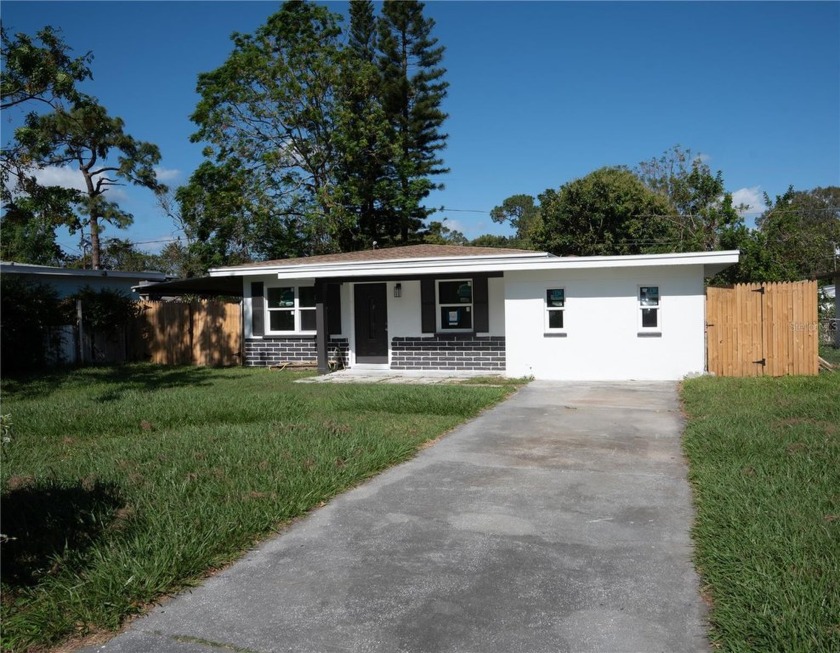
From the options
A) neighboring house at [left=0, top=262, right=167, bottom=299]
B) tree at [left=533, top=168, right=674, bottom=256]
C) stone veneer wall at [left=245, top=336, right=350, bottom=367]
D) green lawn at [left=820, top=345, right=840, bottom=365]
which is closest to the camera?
green lawn at [left=820, top=345, right=840, bottom=365]

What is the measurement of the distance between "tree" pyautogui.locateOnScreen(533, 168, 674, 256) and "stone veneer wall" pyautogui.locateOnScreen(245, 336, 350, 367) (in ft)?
60.2

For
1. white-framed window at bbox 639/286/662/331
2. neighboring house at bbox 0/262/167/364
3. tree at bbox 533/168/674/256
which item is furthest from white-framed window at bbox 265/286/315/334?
tree at bbox 533/168/674/256

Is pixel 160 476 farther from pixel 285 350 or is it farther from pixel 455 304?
pixel 285 350

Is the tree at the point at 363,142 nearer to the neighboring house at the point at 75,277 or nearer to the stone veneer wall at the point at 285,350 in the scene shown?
the neighboring house at the point at 75,277

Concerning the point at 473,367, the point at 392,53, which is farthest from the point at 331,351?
the point at 392,53

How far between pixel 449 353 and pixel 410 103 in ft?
62.8

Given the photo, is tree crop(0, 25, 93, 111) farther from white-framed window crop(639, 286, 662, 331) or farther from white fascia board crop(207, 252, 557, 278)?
white-framed window crop(639, 286, 662, 331)

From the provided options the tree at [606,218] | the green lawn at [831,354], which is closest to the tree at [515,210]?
the tree at [606,218]

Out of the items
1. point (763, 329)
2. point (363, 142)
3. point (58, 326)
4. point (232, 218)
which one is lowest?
point (763, 329)

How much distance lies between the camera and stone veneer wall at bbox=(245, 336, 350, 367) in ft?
57.8

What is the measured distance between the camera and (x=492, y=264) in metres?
14.8

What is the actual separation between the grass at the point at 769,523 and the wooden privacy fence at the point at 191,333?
1371 centimetres

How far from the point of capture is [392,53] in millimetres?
31234

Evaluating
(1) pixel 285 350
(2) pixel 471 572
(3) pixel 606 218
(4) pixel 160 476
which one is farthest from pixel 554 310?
(3) pixel 606 218
